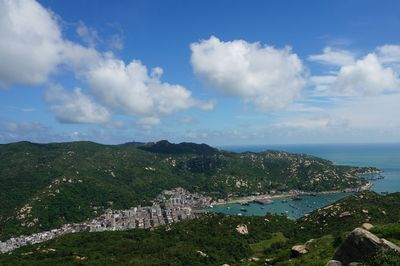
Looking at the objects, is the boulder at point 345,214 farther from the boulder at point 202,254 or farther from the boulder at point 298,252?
the boulder at point 298,252

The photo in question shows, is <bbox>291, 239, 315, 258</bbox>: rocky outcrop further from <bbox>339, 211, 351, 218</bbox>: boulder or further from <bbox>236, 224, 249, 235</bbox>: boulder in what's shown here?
<bbox>236, 224, 249, 235</bbox>: boulder

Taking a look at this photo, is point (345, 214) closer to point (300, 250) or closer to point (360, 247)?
point (300, 250)

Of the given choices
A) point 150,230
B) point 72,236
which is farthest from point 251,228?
point 72,236

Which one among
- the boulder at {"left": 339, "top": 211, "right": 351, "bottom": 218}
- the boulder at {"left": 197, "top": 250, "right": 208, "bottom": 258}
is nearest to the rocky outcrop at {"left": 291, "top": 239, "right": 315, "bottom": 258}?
the boulder at {"left": 197, "top": 250, "right": 208, "bottom": 258}

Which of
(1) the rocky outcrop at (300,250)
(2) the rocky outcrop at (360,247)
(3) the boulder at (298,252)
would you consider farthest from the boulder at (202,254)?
(2) the rocky outcrop at (360,247)

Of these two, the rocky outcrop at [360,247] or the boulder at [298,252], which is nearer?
the rocky outcrop at [360,247]

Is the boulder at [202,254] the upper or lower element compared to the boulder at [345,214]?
lower

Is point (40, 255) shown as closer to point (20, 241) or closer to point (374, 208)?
point (20, 241)
